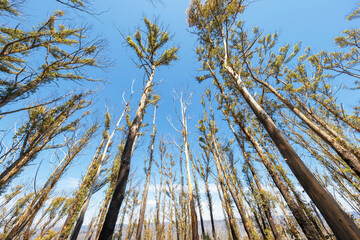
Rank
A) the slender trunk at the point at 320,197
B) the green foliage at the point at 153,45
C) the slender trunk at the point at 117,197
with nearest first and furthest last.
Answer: the slender trunk at the point at 320,197 → the slender trunk at the point at 117,197 → the green foliage at the point at 153,45

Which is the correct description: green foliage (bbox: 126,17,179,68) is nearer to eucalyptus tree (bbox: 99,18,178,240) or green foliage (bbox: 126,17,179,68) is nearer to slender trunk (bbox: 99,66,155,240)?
eucalyptus tree (bbox: 99,18,178,240)

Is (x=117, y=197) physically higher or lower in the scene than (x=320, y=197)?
higher

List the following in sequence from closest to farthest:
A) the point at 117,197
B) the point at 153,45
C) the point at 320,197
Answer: the point at 320,197 < the point at 117,197 < the point at 153,45

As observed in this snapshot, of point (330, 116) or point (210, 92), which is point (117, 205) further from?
point (330, 116)

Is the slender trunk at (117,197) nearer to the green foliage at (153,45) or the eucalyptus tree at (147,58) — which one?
the eucalyptus tree at (147,58)

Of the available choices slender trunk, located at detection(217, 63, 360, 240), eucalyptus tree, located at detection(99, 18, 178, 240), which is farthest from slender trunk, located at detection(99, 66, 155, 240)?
slender trunk, located at detection(217, 63, 360, 240)

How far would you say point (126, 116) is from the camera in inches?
447

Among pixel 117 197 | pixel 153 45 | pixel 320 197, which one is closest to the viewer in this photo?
pixel 320 197

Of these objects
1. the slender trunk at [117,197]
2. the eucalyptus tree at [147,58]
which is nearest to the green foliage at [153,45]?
the eucalyptus tree at [147,58]

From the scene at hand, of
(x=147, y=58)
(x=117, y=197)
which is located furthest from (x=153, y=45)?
(x=117, y=197)

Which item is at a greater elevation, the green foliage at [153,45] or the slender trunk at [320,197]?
→ the green foliage at [153,45]

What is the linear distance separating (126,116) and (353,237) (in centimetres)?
1215

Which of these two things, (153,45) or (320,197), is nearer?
(320,197)

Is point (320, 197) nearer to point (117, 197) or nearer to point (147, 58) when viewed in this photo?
point (117, 197)
